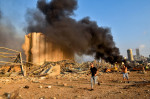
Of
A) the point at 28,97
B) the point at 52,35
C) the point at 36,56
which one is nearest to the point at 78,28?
the point at 52,35

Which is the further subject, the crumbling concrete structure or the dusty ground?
the crumbling concrete structure

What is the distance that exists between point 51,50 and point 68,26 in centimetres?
578

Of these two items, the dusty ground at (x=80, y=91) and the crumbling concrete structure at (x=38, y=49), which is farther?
the crumbling concrete structure at (x=38, y=49)

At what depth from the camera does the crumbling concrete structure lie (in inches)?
786

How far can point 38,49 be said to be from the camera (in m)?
20.4

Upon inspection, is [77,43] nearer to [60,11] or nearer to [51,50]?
[51,50]

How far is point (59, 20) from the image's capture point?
24562mm

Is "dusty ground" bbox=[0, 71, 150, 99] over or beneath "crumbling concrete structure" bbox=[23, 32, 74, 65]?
beneath

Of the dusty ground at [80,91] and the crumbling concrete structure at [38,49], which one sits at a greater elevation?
the crumbling concrete structure at [38,49]

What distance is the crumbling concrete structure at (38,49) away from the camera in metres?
20.0

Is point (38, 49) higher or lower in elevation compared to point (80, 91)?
higher

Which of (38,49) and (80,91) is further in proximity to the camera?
(38,49)

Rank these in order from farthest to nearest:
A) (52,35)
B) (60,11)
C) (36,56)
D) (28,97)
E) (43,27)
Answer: (60,11), (43,27), (52,35), (36,56), (28,97)

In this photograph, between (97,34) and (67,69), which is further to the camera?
(97,34)
